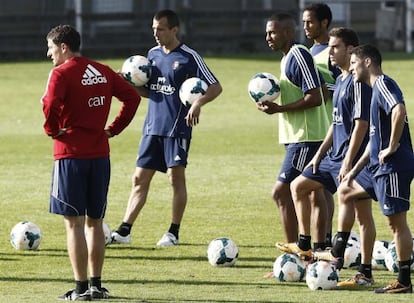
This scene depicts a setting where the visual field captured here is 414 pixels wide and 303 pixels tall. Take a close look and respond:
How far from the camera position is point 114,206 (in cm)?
1595

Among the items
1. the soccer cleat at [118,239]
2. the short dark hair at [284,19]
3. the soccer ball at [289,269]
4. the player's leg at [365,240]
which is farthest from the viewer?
the soccer cleat at [118,239]

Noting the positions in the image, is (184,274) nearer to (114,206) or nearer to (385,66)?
(114,206)

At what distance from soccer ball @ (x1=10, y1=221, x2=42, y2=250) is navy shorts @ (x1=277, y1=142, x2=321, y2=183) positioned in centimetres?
258

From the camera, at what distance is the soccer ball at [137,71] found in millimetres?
13211

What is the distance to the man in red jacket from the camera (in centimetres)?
989

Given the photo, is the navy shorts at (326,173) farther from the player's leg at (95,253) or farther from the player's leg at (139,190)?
the player's leg at (139,190)

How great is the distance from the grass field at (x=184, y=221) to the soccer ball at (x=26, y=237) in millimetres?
91

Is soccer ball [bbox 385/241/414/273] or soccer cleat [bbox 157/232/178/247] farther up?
soccer ball [bbox 385/241/414/273]

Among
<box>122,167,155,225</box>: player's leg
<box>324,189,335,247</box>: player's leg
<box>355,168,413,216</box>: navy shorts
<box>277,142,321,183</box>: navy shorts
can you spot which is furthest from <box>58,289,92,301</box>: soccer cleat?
<box>122,167,155,225</box>: player's leg

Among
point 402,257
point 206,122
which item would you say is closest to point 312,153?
point 402,257

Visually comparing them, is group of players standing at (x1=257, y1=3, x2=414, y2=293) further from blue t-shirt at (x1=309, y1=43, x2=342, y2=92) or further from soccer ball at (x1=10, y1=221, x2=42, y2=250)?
soccer ball at (x1=10, y1=221, x2=42, y2=250)

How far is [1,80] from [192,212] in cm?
2060

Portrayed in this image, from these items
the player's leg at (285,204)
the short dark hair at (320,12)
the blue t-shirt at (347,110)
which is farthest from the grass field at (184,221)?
the short dark hair at (320,12)

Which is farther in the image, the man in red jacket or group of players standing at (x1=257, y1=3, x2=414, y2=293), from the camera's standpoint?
group of players standing at (x1=257, y1=3, x2=414, y2=293)
